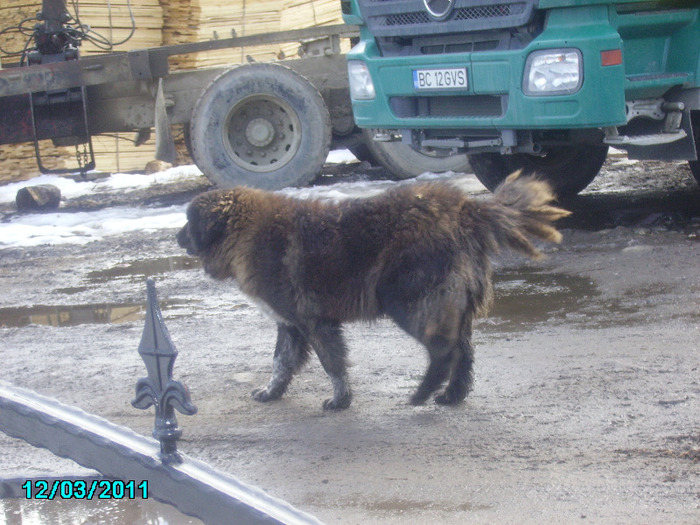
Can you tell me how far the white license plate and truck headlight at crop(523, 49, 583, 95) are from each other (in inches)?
20.5

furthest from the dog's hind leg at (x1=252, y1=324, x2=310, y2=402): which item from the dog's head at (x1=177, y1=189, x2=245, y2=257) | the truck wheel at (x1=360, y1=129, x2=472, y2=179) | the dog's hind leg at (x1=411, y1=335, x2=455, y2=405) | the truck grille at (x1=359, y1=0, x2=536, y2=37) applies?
the truck wheel at (x1=360, y1=129, x2=472, y2=179)

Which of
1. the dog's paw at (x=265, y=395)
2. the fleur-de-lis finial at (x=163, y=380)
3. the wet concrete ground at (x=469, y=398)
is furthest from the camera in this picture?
the dog's paw at (x=265, y=395)

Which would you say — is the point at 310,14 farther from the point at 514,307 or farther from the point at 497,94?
the point at 514,307

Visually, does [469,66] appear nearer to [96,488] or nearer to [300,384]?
[300,384]

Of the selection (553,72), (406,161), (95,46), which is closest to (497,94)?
(553,72)

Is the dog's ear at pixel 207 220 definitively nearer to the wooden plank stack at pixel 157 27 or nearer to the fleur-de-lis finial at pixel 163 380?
the fleur-de-lis finial at pixel 163 380

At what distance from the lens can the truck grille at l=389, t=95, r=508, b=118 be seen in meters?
6.11

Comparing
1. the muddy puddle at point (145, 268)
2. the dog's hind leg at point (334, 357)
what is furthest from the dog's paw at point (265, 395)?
the muddy puddle at point (145, 268)

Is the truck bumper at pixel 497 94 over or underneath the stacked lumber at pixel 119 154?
over

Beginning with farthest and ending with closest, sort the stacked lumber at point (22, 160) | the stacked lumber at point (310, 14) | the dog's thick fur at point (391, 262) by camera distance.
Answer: the stacked lumber at point (22, 160)
the stacked lumber at point (310, 14)
the dog's thick fur at point (391, 262)

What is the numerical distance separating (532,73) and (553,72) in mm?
147

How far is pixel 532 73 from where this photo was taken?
5.68 meters

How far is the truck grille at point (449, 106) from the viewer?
611 centimetres
